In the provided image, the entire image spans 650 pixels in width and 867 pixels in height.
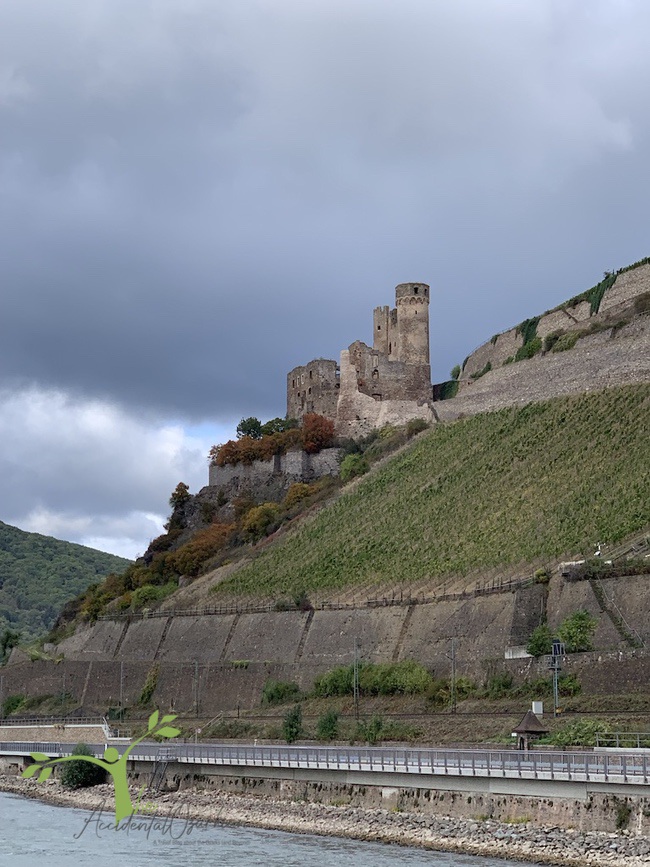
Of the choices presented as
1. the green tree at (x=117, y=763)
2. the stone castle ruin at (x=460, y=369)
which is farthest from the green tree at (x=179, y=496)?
the green tree at (x=117, y=763)

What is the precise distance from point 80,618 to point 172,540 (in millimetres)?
8467

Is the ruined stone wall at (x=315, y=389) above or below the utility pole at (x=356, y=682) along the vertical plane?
above

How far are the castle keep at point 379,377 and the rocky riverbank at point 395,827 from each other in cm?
4550

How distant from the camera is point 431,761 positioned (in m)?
39.1

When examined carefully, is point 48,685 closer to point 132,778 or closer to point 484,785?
point 132,778

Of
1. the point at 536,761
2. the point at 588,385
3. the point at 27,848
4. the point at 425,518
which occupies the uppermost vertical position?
the point at 588,385

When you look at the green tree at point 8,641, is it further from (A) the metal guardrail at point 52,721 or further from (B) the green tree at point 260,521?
(A) the metal guardrail at point 52,721

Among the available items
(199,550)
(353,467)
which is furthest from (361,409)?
(199,550)

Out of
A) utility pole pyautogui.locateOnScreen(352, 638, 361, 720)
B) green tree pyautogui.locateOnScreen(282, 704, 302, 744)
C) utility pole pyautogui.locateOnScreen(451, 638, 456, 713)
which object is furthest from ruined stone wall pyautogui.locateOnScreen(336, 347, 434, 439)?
green tree pyautogui.locateOnScreen(282, 704, 302, 744)

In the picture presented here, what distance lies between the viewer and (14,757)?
62.5m

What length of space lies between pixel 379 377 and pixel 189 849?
60.0 metres

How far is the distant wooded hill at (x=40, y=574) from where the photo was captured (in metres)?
161

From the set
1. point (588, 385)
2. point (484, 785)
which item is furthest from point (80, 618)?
point (484, 785)

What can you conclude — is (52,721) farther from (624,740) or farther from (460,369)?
(460,369)
